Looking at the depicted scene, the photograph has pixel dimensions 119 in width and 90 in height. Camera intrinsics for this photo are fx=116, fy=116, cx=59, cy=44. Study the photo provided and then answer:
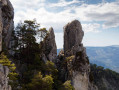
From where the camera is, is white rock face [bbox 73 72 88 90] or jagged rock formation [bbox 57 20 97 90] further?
jagged rock formation [bbox 57 20 97 90]

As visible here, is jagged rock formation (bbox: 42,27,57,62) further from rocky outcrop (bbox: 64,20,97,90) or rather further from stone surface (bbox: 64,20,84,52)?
stone surface (bbox: 64,20,84,52)

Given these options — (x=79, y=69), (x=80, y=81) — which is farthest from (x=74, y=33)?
(x=80, y=81)

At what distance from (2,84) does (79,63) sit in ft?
98.2

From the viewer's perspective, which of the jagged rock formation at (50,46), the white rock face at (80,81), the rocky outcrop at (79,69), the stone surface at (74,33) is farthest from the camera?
the stone surface at (74,33)

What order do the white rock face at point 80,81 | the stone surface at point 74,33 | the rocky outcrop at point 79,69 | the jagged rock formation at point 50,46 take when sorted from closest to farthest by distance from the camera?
1. the white rock face at point 80,81
2. the rocky outcrop at point 79,69
3. the jagged rock formation at point 50,46
4. the stone surface at point 74,33

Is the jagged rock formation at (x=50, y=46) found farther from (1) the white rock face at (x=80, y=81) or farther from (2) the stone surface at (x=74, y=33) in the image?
(1) the white rock face at (x=80, y=81)

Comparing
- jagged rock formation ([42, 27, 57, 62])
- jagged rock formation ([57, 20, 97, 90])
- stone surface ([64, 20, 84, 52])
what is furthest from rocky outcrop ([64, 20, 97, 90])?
jagged rock formation ([42, 27, 57, 62])

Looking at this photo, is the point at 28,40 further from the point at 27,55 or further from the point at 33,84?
the point at 33,84

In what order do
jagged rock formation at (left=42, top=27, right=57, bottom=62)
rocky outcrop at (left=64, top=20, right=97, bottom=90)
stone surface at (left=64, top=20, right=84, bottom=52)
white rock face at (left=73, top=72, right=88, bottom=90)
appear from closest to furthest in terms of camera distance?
1. white rock face at (left=73, top=72, right=88, bottom=90)
2. rocky outcrop at (left=64, top=20, right=97, bottom=90)
3. jagged rock formation at (left=42, top=27, right=57, bottom=62)
4. stone surface at (left=64, top=20, right=84, bottom=52)

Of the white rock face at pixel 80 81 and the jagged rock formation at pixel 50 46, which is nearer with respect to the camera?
the white rock face at pixel 80 81

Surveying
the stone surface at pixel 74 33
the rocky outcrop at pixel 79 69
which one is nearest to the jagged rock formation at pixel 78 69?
the rocky outcrop at pixel 79 69

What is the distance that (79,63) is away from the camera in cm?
4106

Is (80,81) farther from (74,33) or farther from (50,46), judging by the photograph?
(74,33)

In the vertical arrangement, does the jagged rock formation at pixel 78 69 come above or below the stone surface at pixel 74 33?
below
